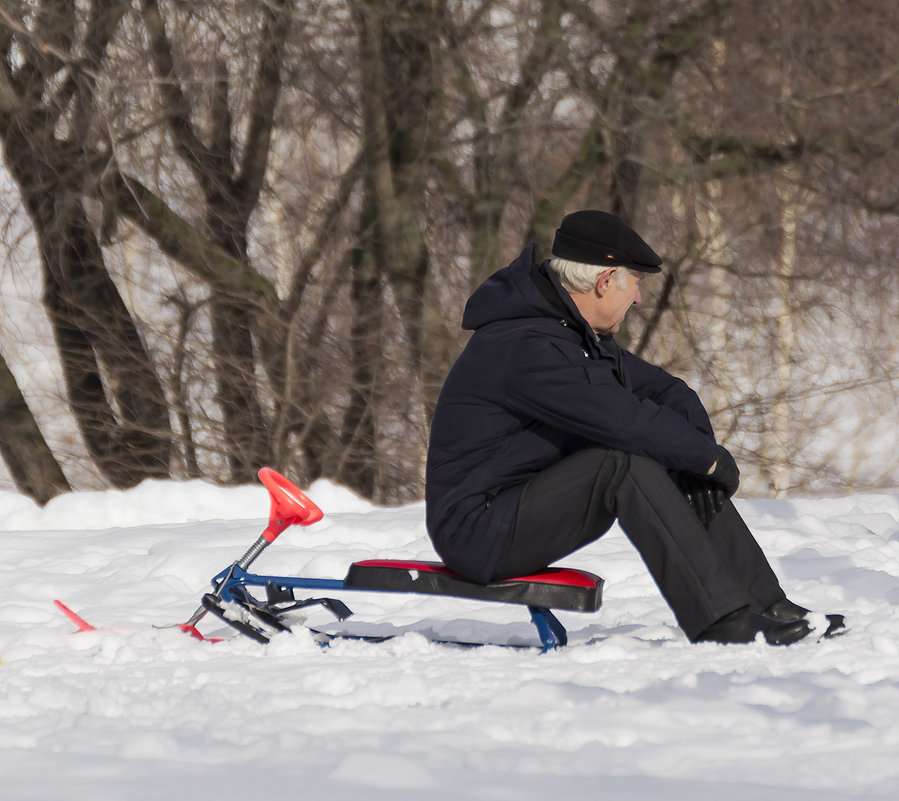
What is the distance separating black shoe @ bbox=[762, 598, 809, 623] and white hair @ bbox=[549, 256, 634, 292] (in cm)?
101

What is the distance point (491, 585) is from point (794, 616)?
866mm

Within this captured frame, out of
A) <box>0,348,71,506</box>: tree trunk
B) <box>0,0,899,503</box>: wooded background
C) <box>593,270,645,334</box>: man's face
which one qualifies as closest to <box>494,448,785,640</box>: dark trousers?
<box>593,270,645,334</box>: man's face

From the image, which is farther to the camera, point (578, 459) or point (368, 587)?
point (368, 587)

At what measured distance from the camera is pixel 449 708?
8.54ft

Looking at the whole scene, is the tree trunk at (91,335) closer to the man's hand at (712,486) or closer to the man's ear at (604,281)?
the man's ear at (604,281)

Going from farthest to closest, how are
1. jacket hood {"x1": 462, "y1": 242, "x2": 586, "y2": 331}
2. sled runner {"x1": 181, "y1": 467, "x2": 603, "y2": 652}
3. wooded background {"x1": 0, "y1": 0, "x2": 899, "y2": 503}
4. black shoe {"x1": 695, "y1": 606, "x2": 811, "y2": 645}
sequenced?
wooded background {"x1": 0, "y1": 0, "x2": 899, "y2": 503} → jacket hood {"x1": 462, "y1": 242, "x2": 586, "y2": 331} → sled runner {"x1": 181, "y1": 467, "x2": 603, "y2": 652} → black shoe {"x1": 695, "y1": 606, "x2": 811, "y2": 645}

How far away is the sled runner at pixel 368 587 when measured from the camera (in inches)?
126

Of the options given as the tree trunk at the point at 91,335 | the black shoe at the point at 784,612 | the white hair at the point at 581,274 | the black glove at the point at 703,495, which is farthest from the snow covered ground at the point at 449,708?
the tree trunk at the point at 91,335

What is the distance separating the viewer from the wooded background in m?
8.84

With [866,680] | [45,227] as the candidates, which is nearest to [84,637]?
[866,680]

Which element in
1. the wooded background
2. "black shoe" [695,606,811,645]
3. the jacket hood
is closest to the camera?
"black shoe" [695,606,811,645]

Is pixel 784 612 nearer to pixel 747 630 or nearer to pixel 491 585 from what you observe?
pixel 747 630

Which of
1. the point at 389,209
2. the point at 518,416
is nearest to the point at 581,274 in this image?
the point at 518,416

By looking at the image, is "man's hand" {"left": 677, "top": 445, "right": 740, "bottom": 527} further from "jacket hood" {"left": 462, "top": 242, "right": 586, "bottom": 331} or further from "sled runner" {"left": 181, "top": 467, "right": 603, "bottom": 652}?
"jacket hood" {"left": 462, "top": 242, "right": 586, "bottom": 331}
